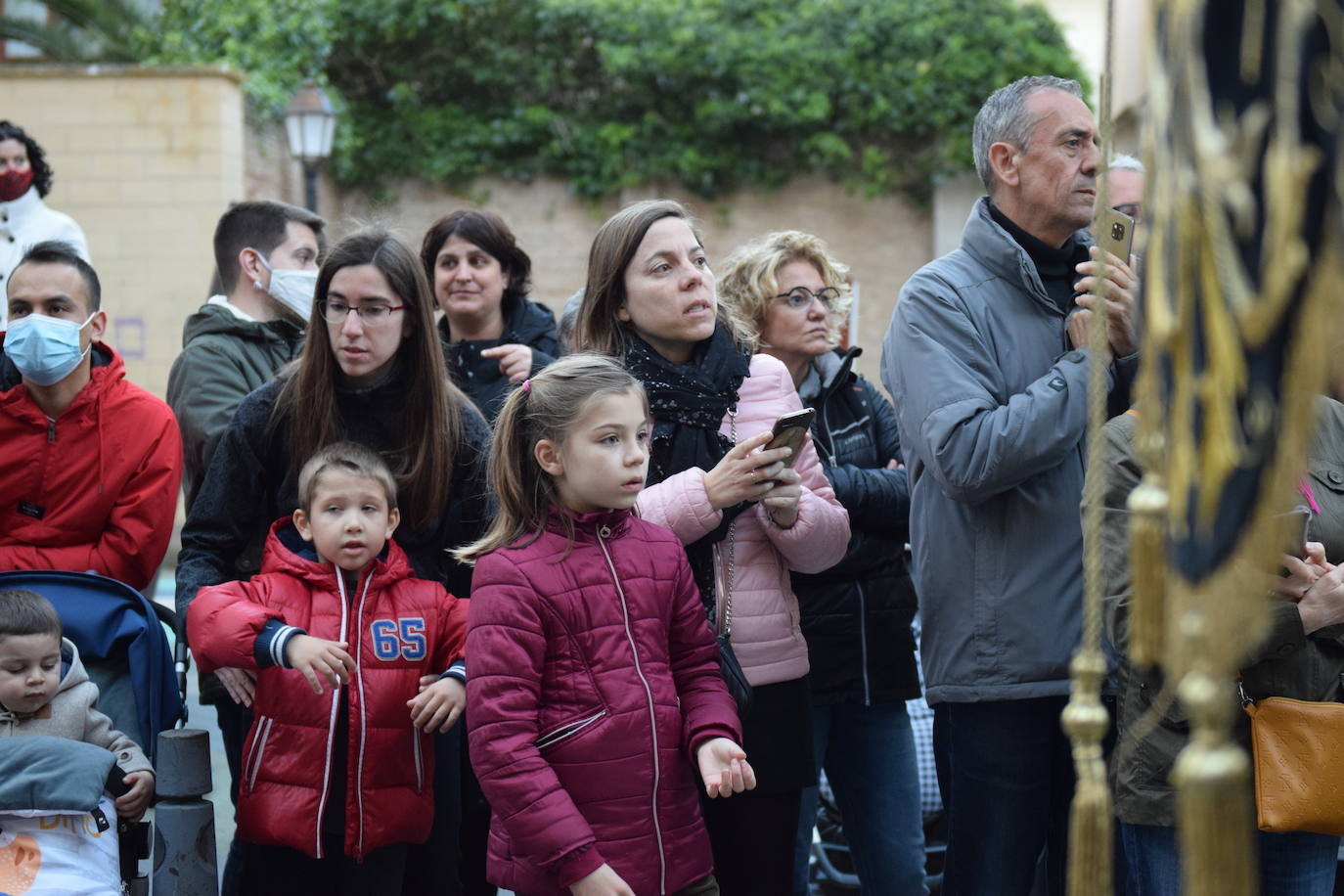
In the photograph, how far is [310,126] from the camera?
39.3 feet

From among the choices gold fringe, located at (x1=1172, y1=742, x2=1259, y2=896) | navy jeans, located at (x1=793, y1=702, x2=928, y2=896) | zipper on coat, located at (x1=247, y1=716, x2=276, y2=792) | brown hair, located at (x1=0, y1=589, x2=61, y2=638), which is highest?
gold fringe, located at (x1=1172, y1=742, x2=1259, y2=896)

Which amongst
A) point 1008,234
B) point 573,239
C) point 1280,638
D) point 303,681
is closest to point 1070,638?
point 1280,638

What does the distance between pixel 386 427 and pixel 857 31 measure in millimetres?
12246

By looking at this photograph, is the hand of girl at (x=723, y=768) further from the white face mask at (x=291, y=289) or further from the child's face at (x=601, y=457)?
the white face mask at (x=291, y=289)

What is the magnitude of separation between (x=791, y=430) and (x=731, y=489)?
18cm

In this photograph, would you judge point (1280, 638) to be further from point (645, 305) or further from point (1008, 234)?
point (645, 305)

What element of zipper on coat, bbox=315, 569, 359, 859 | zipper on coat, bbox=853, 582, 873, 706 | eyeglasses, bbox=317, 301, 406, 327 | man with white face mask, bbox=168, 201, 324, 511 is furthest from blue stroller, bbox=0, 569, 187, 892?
zipper on coat, bbox=853, 582, 873, 706

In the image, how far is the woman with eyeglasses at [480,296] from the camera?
461cm

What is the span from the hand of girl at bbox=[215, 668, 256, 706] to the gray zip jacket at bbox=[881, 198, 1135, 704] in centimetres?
150

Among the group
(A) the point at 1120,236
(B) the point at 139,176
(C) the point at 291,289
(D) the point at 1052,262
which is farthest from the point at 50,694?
(B) the point at 139,176

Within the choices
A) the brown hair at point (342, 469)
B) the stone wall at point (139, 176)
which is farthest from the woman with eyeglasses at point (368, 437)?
the stone wall at point (139, 176)

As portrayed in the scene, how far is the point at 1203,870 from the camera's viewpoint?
1.18 m

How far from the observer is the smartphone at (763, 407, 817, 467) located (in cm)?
297

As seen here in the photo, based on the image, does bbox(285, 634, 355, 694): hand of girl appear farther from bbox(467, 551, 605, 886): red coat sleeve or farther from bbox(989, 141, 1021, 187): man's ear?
bbox(989, 141, 1021, 187): man's ear
